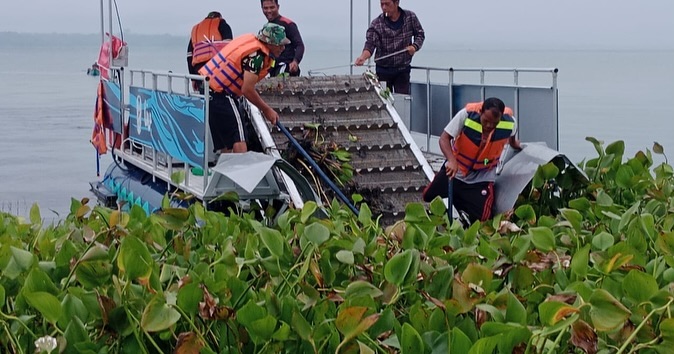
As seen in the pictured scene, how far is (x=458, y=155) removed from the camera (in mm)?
7953

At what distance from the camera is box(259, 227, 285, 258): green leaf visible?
3.16m

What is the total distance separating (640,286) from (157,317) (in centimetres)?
115

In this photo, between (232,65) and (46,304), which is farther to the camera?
(232,65)

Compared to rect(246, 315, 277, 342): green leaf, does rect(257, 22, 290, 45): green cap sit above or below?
above

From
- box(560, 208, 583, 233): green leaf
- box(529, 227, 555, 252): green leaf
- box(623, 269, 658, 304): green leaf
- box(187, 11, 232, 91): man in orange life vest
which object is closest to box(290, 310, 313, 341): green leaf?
box(623, 269, 658, 304): green leaf

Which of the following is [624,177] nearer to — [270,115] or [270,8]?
[270,115]

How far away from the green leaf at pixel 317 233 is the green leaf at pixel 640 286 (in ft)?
2.99

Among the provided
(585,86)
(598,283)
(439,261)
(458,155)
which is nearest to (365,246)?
(439,261)

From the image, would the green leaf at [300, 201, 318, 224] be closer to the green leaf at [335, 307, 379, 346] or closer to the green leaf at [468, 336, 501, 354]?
the green leaf at [335, 307, 379, 346]

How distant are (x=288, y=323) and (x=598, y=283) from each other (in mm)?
888

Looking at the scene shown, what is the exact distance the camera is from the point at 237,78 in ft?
27.5

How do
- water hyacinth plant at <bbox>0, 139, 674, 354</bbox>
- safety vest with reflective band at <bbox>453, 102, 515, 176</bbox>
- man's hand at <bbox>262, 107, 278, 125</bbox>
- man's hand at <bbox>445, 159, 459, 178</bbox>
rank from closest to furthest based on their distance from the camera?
water hyacinth plant at <bbox>0, 139, 674, 354</bbox>
safety vest with reflective band at <bbox>453, 102, 515, 176</bbox>
man's hand at <bbox>445, 159, 459, 178</bbox>
man's hand at <bbox>262, 107, 278, 125</bbox>

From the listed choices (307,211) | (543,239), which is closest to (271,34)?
(307,211)

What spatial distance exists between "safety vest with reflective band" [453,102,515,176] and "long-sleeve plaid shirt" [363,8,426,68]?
2728 millimetres
